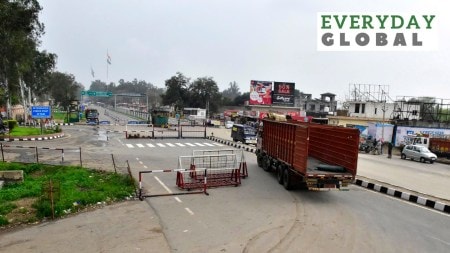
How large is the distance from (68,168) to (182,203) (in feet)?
24.6

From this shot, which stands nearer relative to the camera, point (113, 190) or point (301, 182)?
point (113, 190)

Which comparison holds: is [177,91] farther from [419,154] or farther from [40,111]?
[419,154]

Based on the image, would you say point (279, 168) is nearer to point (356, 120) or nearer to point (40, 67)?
point (356, 120)

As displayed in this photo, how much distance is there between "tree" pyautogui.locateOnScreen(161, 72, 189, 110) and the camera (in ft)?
314

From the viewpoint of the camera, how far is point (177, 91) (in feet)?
314

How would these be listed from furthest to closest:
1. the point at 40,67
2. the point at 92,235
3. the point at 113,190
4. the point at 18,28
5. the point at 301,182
→ the point at 40,67, the point at 18,28, the point at 301,182, the point at 113,190, the point at 92,235

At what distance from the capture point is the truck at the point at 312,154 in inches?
460

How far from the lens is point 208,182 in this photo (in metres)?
13.8

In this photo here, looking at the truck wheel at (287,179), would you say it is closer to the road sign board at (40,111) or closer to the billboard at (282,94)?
the road sign board at (40,111)

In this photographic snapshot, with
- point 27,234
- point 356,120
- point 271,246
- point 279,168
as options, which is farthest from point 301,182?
point 356,120

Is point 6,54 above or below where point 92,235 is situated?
above

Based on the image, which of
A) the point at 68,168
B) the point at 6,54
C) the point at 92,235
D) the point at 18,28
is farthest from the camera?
the point at 6,54

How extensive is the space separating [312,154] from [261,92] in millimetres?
54315

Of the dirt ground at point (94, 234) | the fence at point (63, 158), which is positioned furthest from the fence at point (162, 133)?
the dirt ground at point (94, 234)
